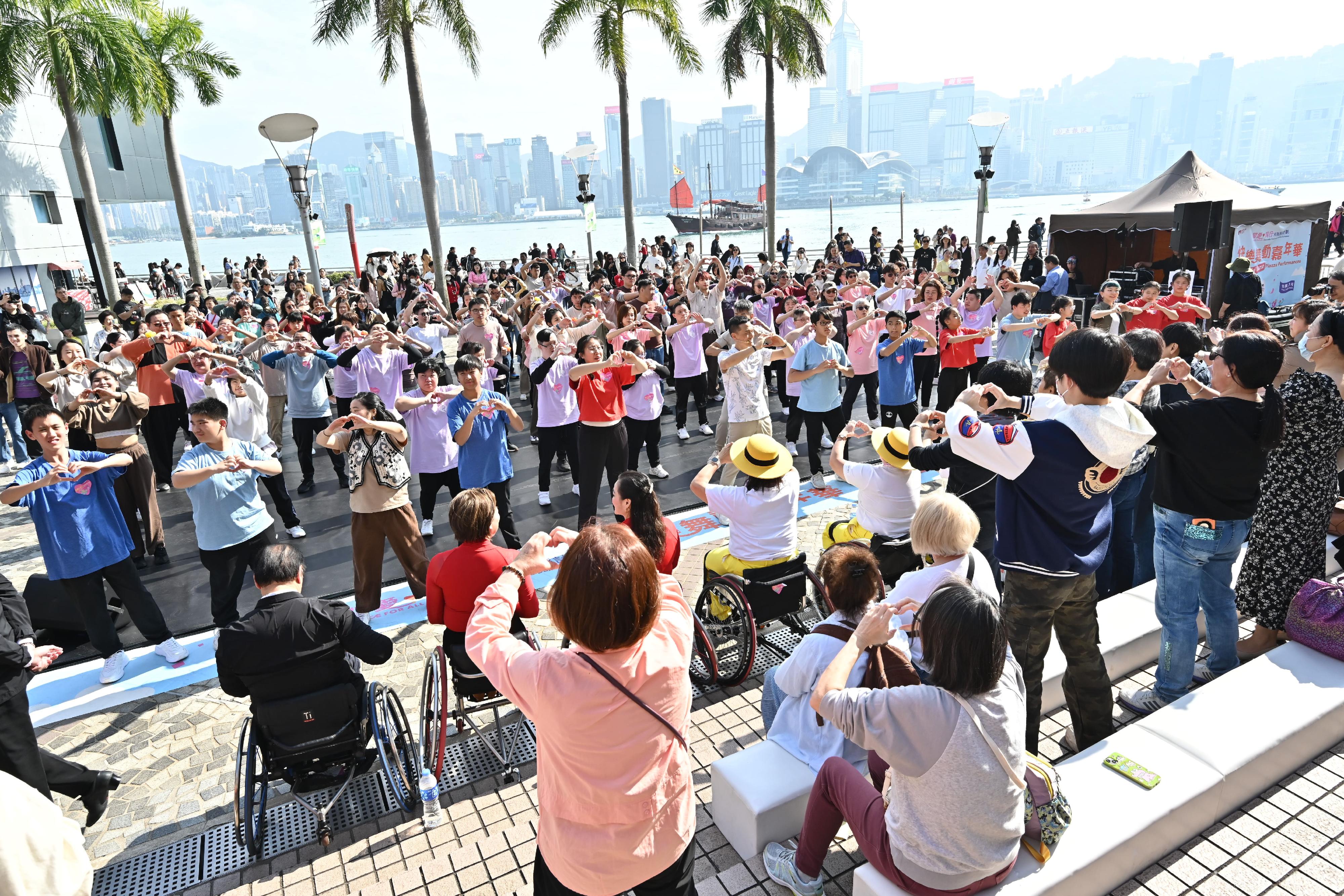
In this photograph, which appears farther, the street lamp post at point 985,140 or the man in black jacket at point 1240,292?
the street lamp post at point 985,140

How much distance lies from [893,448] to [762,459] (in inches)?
34.5

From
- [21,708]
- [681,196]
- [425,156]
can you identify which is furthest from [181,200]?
[21,708]

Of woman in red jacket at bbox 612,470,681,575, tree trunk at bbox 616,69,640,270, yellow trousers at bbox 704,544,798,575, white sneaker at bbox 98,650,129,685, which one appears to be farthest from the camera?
tree trunk at bbox 616,69,640,270

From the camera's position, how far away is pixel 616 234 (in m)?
129

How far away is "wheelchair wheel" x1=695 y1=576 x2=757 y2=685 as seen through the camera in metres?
4.47

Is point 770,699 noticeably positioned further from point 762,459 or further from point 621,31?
point 621,31

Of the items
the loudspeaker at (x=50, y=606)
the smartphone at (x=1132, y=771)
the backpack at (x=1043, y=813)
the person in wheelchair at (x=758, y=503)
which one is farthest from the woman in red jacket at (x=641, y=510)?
the loudspeaker at (x=50, y=606)

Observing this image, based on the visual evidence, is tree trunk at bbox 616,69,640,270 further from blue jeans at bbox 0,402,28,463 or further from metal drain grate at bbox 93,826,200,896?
metal drain grate at bbox 93,826,200,896

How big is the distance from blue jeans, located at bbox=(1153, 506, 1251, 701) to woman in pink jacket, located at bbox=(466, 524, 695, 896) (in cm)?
300

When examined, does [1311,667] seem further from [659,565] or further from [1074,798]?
[659,565]

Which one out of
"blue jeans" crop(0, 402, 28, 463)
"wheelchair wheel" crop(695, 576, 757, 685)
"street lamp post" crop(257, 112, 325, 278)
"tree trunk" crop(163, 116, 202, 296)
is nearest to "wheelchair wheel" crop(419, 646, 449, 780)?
"wheelchair wheel" crop(695, 576, 757, 685)

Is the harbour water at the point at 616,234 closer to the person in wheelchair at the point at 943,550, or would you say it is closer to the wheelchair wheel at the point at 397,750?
the person in wheelchair at the point at 943,550

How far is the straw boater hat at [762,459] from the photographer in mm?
4613

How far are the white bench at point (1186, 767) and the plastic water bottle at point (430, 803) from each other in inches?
79.4
